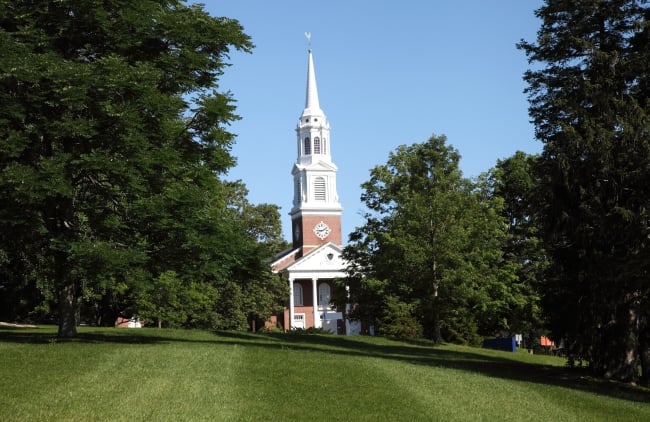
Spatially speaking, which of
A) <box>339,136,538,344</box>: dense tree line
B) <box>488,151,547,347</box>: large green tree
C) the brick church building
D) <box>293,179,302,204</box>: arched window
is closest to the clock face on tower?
the brick church building

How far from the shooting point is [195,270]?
23.6 metres

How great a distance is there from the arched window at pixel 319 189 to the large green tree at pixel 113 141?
191 feet

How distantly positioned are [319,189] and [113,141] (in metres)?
62.1

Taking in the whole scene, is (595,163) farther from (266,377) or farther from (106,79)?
(106,79)

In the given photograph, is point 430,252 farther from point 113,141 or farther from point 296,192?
point 296,192

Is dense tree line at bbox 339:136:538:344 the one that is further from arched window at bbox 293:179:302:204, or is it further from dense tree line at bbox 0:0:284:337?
arched window at bbox 293:179:302:204

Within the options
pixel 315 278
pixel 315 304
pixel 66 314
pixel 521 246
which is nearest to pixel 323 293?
pixel 315 304

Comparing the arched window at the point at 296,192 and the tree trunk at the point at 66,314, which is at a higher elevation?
the arched window at the point at 296,192

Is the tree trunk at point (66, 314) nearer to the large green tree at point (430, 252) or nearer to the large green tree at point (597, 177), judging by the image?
the large green tree at point (597, 177)

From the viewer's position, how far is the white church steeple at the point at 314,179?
83188 mm

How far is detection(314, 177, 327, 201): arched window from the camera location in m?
83.5

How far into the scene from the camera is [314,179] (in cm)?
8344

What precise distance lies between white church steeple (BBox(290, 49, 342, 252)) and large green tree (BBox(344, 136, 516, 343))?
34.8m

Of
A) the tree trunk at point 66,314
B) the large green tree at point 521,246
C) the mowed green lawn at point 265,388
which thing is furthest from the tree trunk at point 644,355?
the large green tree at point 521,246
